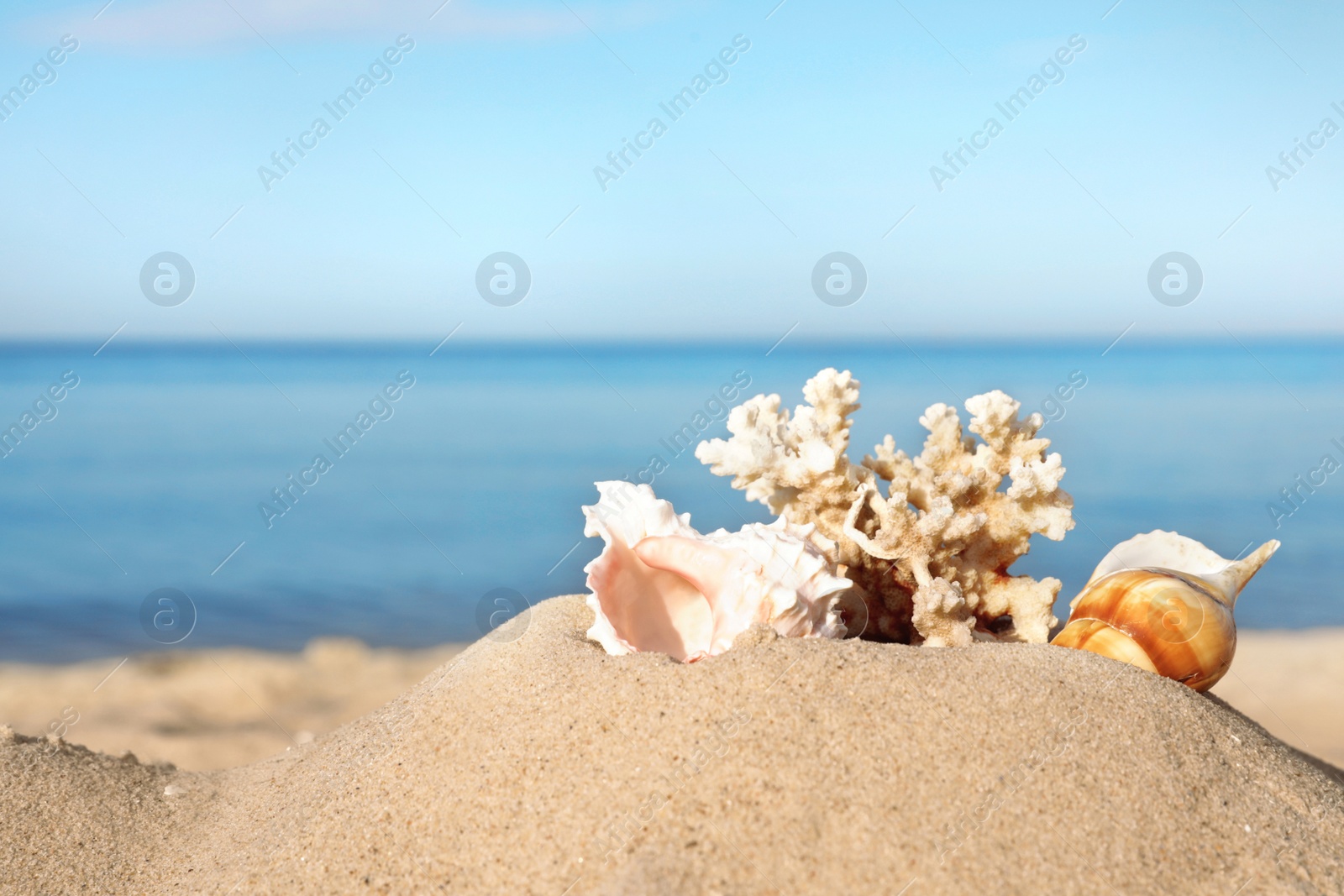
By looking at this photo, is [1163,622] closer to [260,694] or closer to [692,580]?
[692,580]

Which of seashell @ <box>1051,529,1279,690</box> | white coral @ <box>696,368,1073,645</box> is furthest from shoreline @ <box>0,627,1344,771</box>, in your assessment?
white coral @ <box>696,368,1073,645</box>

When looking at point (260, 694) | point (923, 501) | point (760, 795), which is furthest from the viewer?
point (260, 694)

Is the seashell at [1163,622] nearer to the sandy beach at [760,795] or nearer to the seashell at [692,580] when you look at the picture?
the sandy beach at [760,795]

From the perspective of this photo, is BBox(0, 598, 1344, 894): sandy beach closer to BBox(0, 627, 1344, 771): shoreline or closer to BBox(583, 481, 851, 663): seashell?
BBox(583, 481, 851, 663): seashell

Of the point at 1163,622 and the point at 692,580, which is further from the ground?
the point at 692,580

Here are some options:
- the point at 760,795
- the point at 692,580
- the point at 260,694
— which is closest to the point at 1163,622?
the point at 692,580

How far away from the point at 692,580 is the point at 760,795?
106 cm

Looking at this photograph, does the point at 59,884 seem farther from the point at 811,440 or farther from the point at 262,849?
the point at 811,440

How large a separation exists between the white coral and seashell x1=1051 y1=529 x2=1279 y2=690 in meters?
0.25

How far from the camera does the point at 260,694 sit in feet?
19.1

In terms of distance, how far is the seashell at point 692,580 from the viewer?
117 inches

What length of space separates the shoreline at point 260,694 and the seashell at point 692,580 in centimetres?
161

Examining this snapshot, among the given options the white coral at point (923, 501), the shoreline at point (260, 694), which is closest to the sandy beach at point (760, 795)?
the white coral at point (923, 501)

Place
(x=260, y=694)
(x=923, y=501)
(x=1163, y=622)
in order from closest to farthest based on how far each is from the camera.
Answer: (x=1163, y=622), (x=923, y=501), (x=260, y=694)
